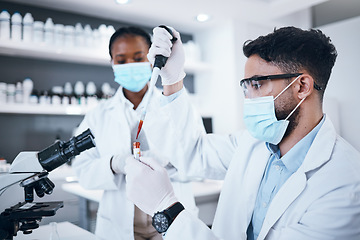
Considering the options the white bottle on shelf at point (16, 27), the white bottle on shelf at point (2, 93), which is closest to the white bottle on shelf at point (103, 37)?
the white bottle on shelf at point (16, 27)

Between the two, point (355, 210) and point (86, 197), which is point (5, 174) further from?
point (86, 197)

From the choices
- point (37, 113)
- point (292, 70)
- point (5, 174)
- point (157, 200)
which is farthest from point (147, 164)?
point (37, 113)

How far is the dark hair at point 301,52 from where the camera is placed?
1.11 metres

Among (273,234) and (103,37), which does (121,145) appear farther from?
(103,37)

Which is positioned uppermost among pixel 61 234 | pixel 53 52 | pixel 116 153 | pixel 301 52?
pixel 53 52

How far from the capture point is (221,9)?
3.15 m

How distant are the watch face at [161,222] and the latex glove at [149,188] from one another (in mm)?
20

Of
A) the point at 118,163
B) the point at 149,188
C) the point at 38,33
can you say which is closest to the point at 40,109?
the point at 38,33

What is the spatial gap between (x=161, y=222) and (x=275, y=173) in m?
0.49

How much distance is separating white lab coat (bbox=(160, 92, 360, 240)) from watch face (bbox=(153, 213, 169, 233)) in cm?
3

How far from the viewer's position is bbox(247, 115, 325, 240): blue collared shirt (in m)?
1.15

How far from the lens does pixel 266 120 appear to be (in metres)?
1.17

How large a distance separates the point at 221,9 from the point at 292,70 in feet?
7.29

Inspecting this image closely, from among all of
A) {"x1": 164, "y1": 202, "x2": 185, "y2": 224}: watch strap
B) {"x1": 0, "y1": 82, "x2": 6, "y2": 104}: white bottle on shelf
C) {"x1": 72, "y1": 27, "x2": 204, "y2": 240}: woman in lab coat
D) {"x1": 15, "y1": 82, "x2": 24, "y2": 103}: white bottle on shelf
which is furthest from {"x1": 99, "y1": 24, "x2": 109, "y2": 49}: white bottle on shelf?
{"x1": 164, "y1": 202, "x2": 185, "y2": 224}: watch strap
